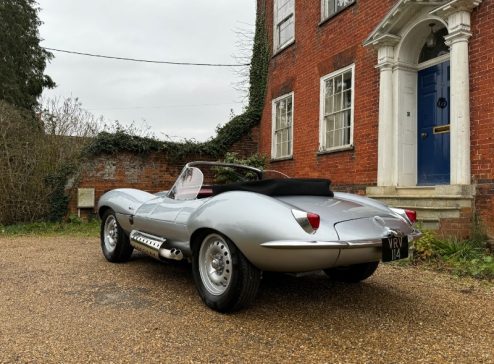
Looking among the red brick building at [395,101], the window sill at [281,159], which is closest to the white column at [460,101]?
the red brick building at [395,101]

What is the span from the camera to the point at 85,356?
2584 millimetres

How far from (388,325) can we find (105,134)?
380 inches

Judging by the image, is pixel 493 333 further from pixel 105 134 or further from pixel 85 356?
pixel 105 134

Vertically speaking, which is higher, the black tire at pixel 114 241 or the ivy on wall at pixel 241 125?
the ivy on wall at pixel 241 125

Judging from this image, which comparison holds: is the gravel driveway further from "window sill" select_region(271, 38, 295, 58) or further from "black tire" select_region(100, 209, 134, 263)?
"window sill" select_region(271, 38, 295, 58)

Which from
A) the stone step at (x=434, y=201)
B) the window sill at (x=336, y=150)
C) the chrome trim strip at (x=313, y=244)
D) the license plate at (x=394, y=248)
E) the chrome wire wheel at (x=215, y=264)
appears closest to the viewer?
the chrome trim strip at (x=313, y=244)

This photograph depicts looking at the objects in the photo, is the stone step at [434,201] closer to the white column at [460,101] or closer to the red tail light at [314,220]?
the white column at [460,101]

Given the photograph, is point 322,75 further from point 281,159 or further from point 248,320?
point 248,320

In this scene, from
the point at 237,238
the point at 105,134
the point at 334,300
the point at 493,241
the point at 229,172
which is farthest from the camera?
the point at 105,134

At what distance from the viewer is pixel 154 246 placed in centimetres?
404

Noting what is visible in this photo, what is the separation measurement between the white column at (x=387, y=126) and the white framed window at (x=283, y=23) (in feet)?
13.1

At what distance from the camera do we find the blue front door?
727cm

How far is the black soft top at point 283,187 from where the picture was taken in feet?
11.5

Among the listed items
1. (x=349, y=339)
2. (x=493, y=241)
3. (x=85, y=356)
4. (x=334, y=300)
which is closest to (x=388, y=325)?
(x=349, y=339)
